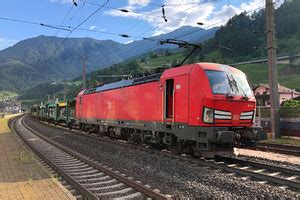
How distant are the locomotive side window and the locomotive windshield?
7.52 ft

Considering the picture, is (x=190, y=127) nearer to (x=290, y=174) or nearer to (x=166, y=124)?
(x=166, y=124)

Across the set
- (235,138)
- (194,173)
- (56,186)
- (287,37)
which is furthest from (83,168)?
(287,37)

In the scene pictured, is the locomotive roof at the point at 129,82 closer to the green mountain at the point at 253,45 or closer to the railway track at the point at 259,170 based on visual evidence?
the railway track at the point at 259,170

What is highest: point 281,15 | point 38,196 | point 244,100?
point 281,15

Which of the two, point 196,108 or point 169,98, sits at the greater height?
point 169,98

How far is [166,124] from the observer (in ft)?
51.8

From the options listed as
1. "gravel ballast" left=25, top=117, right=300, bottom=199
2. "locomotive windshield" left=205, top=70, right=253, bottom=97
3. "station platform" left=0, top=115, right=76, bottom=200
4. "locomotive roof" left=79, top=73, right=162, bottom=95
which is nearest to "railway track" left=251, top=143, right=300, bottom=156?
"locomotive windshield" left=205, top=70, right=253, bottom=97

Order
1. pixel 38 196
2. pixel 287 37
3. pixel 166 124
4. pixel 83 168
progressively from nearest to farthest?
1. pixel 38 196
2. pixel 83 168
3. pixel 166 124
4. pixel 287 37

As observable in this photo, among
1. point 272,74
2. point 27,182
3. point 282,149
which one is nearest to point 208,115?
point 27,182

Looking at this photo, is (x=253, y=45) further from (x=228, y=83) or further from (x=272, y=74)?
(x=228, y=83)

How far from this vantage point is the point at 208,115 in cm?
1323

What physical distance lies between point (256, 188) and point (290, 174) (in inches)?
97.6

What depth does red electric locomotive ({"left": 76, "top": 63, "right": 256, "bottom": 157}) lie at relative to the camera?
43.5 ft

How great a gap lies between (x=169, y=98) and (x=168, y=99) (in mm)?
74
